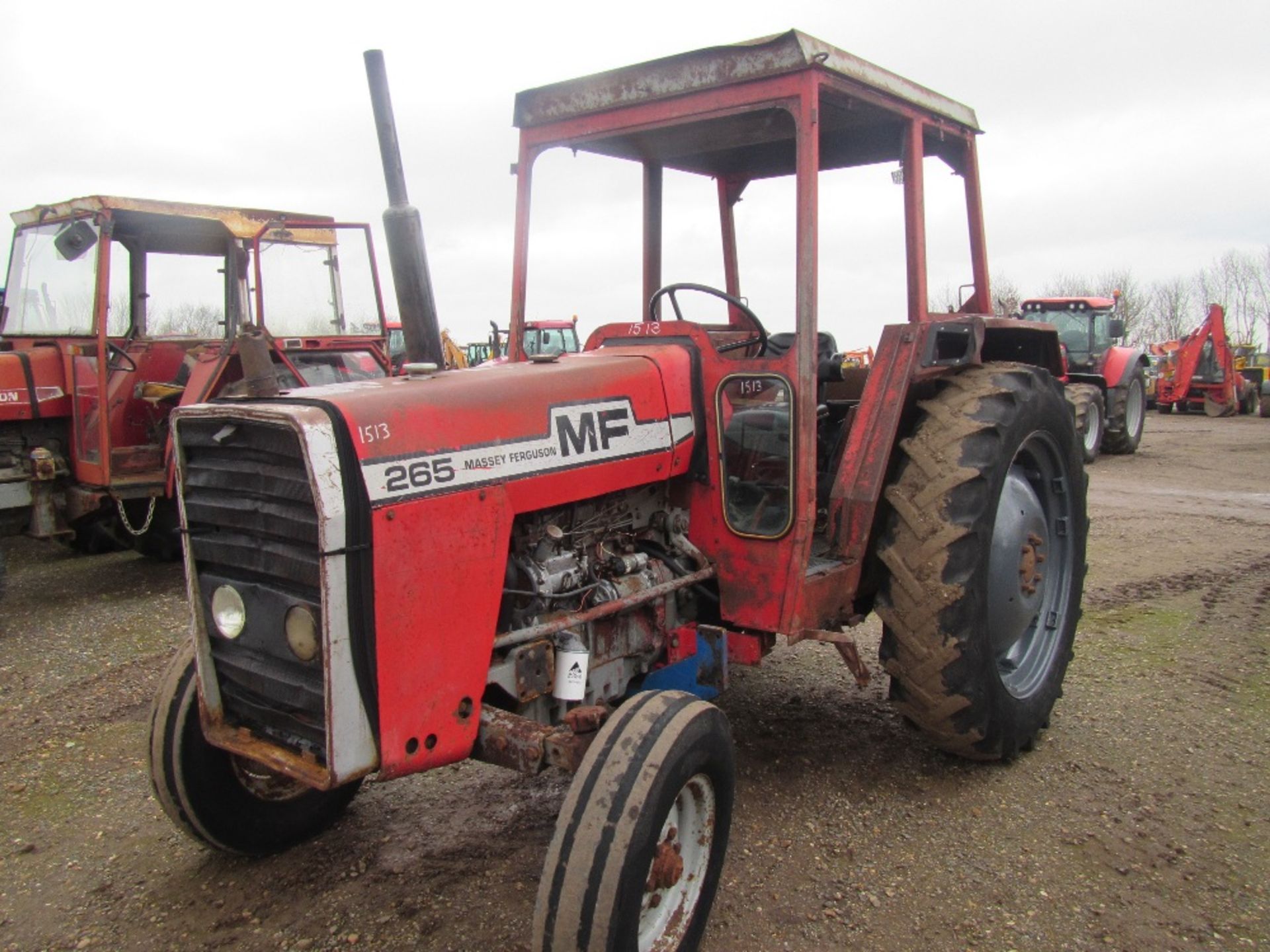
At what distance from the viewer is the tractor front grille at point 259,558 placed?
2.21 meters

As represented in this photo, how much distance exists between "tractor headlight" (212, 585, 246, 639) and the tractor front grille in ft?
0.05

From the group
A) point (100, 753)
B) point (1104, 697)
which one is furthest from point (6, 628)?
point (1104, 697)

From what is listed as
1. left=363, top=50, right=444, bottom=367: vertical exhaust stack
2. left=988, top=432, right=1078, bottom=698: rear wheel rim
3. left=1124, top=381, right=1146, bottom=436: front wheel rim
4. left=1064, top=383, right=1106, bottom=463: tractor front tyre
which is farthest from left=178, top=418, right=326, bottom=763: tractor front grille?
left=1124, top=381, right=1146, bottom=436: front wheel rim

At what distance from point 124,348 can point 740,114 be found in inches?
207

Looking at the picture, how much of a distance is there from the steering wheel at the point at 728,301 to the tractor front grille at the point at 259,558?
5.08 feet

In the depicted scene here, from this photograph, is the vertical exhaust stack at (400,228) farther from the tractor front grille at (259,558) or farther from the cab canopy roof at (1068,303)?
the cab canopy roof at (1068,303)

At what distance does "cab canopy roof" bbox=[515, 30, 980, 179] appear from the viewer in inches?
116

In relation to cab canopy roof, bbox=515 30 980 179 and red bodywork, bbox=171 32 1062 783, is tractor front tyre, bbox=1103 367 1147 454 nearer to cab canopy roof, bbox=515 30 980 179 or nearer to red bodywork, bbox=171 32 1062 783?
red bodywork, bbox=171 32 1062 783

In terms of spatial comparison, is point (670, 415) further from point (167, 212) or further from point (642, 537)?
point (167, 212)

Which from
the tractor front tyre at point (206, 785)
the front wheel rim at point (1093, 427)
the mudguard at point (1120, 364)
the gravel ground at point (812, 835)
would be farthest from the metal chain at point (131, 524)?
the mudguard at point (1120, 364)

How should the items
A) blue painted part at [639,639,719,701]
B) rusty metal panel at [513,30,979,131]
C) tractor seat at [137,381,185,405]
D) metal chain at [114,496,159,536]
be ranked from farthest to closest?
tractor seat at [137,381,185,405]
metal chain at [114,496,159,536]
blue painted part at [639,639,719,701]
rusty metal panel at [513,30,979,131]

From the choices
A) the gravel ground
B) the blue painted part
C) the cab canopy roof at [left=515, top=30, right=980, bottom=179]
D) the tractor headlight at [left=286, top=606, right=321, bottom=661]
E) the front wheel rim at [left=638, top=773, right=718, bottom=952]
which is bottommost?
the gravel ground

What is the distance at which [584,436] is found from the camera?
274 centimetres

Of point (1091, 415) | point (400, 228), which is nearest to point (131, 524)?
point (400, 228)
